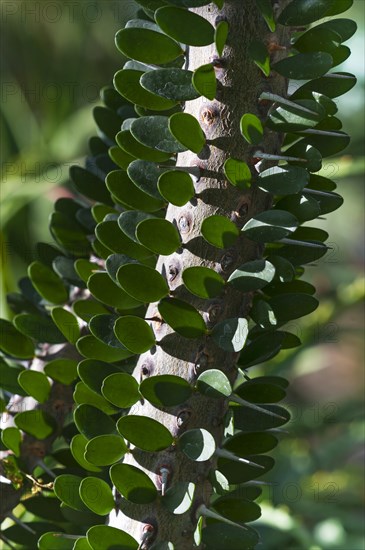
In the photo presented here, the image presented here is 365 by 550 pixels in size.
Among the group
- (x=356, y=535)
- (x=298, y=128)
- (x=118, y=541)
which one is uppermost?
(x=298, y=128)

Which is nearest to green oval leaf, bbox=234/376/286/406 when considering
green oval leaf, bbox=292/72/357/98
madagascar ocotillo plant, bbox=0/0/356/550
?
madagascar ocotillo plant, bbox=0/0/356/550

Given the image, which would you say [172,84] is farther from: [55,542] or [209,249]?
[55,542]

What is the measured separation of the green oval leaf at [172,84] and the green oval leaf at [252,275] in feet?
0.19

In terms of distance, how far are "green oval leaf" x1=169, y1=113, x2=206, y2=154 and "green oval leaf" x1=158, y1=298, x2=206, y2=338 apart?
2.0 inches

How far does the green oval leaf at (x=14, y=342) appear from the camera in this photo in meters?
0.33

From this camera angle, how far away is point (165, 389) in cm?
24

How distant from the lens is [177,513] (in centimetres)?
24

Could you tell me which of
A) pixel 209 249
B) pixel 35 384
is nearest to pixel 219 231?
pixel 209 249

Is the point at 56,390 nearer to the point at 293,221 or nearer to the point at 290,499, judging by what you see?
the point at 293,221

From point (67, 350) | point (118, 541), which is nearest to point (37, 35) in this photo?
point (67, 350)

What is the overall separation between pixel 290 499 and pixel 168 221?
1.10 ft

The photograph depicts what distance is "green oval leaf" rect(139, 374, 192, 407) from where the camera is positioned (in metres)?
0.24

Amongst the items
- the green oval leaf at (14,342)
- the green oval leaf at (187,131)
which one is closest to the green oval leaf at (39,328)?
the green oval leaf at (14,342)

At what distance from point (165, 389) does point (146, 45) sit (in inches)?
4.4
